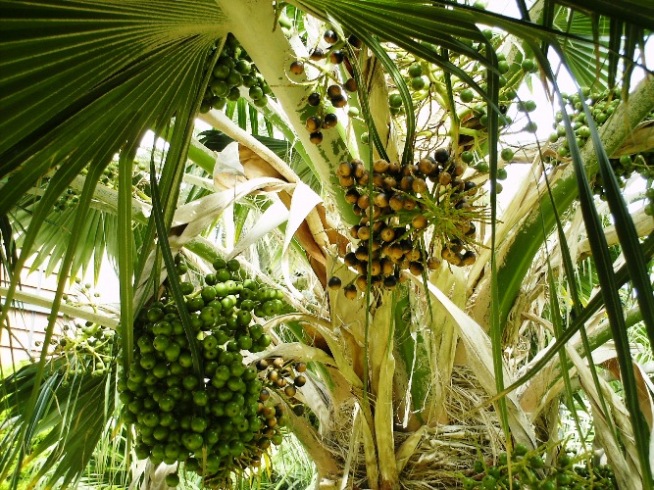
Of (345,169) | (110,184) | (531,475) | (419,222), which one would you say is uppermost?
(110,184)

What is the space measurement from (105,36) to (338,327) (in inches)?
32.9

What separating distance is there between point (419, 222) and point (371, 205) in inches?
9.5

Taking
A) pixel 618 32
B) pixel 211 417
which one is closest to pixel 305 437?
pixel 211 417

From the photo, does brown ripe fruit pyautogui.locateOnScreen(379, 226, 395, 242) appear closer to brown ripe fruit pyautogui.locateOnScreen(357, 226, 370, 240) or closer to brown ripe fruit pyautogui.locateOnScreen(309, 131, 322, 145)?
brown ripe fruit pyautogui.locateOnScreen(357, 226, 370, 240)

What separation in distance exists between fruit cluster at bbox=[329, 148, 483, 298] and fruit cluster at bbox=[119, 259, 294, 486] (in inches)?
12.1

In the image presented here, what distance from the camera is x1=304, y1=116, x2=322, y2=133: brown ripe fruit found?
125 cm

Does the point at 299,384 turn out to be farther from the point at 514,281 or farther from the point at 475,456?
the point at 514,281

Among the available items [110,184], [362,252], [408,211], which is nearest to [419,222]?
[408,211]

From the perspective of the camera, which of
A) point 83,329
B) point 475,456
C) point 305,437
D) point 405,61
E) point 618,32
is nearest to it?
point 618,32

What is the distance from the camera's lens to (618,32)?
88cm

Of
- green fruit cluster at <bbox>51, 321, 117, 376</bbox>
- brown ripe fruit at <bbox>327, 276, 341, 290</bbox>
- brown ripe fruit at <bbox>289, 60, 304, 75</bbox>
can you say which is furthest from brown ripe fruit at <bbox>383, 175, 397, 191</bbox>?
green fruit cluster at <bbox>51, 321, 117, 376</bbox>

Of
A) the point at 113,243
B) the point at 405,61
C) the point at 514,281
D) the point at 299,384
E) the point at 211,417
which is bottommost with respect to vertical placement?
the point at 211,417

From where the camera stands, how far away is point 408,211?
45.8 inches

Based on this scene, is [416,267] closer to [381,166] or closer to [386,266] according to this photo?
[386,266]
